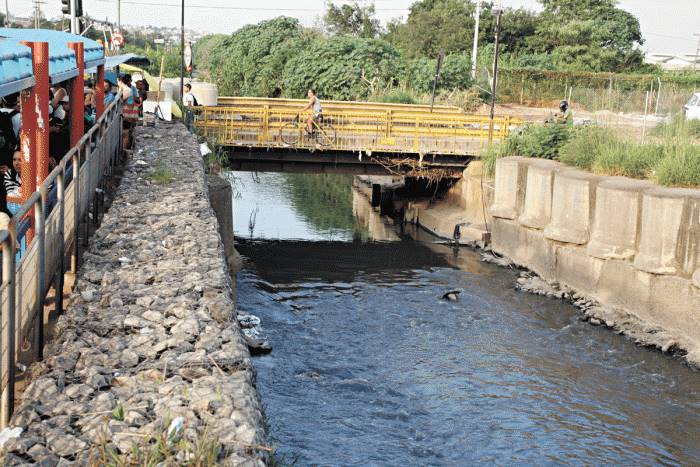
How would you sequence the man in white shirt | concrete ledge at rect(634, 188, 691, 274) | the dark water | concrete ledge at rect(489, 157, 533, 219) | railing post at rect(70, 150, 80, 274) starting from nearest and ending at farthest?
railing post at rect(70, 150, 80, 274), the dark water, concrete ledge at rect(634, 188, 691, 274), concrete ledge at rect(489, 157, 533, 219), the man in white shirt

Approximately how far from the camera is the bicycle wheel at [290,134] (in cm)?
2404

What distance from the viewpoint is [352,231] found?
91.1 feet

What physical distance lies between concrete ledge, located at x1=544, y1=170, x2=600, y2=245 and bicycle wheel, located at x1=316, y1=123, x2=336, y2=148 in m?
6.31

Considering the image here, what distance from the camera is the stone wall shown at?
15906mm

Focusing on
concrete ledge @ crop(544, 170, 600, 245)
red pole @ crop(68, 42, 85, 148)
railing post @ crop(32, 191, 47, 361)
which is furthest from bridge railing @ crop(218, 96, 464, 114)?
railing post @ crop(32, 191, 47, 361)

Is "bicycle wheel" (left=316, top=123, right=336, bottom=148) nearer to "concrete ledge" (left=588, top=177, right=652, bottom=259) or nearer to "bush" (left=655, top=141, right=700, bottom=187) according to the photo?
"concrete ledge" (left=588, top=177, right=652, bottom=259)

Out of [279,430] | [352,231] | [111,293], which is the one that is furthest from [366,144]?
[111,293]

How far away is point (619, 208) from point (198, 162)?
25.9 feet

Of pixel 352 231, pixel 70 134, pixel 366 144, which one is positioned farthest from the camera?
pixel 352 231

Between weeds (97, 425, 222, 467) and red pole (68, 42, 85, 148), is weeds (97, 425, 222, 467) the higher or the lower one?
the lower one

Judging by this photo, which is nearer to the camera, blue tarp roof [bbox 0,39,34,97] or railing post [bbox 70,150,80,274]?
blue tarp roof [bbox 0,39,34,97]

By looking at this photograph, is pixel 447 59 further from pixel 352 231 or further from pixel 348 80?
pixel 352 231

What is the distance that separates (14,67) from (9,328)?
2.96 metres

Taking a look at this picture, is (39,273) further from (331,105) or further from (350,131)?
(331,105)
